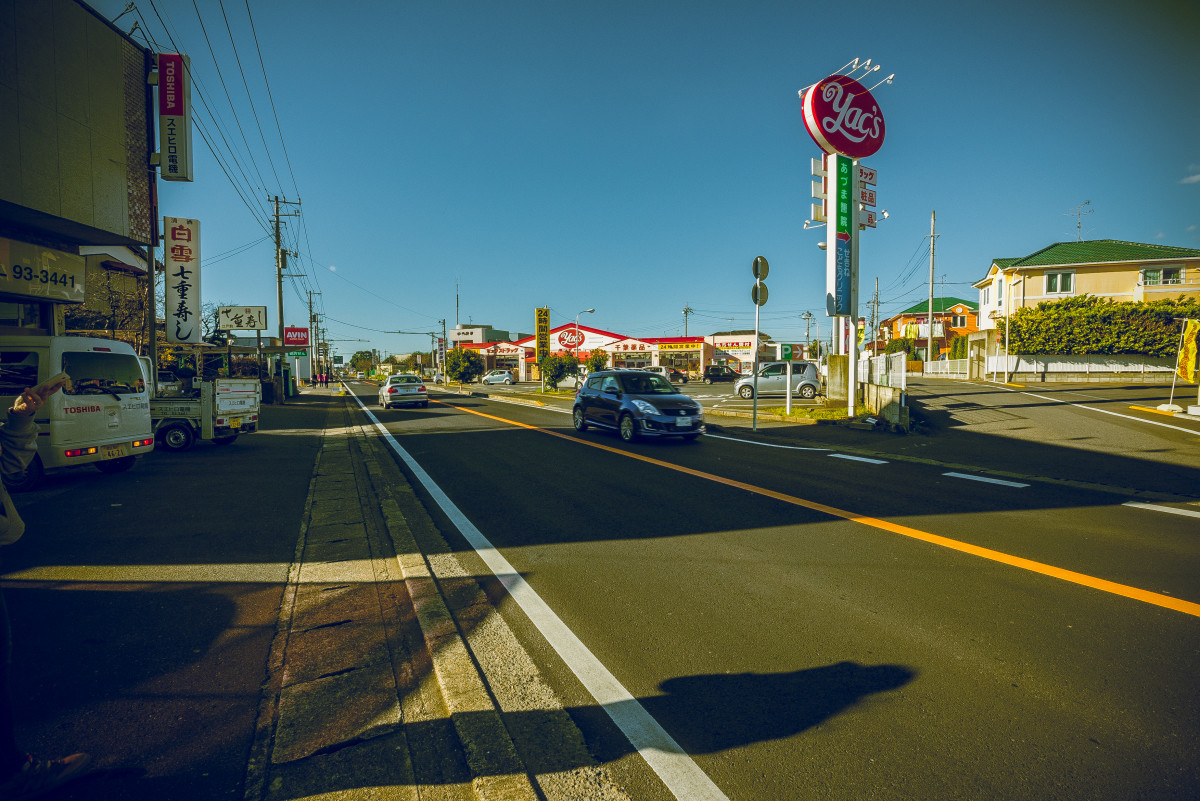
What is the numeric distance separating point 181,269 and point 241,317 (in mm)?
19502

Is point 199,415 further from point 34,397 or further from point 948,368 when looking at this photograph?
point 948,368

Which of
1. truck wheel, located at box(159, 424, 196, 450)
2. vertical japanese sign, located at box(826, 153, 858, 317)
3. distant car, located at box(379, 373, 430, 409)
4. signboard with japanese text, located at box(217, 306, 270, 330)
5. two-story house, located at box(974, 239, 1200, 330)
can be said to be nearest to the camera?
truck wheel, located at box(159, 424, 196, 450)

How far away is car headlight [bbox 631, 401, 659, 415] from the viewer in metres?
12.3

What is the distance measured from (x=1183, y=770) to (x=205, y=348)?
1179 inches

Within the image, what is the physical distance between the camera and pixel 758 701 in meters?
A: 2.89

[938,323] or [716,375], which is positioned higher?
[938,323]

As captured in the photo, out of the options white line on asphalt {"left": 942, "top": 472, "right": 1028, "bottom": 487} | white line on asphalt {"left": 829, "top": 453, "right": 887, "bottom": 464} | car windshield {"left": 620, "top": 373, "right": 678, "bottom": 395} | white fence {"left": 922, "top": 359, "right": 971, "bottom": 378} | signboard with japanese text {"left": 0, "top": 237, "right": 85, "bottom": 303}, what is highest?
signboard with japanese text {"left": 0, "top": 237, "right": 85, "bottom": 303}

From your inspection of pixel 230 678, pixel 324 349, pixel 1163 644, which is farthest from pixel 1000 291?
pixel 324 349

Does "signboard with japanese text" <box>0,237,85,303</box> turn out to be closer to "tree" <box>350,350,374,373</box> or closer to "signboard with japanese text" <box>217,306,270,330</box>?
"signboard with japanese text" <box>217,306,270,330</box>

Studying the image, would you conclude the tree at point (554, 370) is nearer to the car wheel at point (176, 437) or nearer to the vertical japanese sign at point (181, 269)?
the vertical japanese sign at point (181, 269)

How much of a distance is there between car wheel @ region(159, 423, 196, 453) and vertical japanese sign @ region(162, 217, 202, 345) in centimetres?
794

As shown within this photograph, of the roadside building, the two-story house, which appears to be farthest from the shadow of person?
the roadside building

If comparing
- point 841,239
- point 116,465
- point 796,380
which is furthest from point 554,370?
point 116,465

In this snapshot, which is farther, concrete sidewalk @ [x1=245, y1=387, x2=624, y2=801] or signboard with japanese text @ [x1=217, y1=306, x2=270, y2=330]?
signboard with japanese text @ [x1=217, y1=306, x2=270, y2=330]
